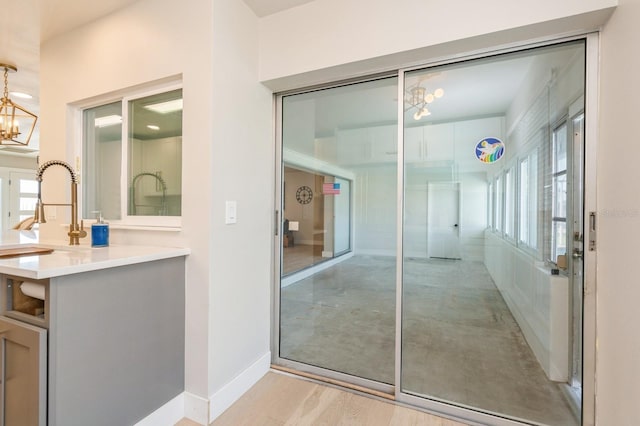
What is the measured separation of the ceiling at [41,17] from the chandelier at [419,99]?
3.10 feet

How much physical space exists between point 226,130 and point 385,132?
1064 mm

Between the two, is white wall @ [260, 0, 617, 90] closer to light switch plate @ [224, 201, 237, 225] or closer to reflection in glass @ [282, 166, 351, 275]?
reflection in glass @ [282, 166, 351, 275]

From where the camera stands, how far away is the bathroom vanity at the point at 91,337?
1.25 m

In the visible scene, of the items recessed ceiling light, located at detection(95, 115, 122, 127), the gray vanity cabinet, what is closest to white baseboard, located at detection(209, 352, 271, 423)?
the gray vanity cabinet

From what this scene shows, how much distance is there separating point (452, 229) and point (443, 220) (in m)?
0.08

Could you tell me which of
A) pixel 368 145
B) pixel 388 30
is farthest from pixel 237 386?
pixel 388 30

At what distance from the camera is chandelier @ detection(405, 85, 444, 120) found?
1.93 m

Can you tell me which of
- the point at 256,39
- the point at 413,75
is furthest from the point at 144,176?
the point at 413,75

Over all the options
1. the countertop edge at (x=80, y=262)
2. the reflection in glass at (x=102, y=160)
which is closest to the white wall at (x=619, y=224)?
the countertop edge at (x=80, y=262)

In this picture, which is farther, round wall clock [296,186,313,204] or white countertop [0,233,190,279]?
round wall clock [296,186,313,204]

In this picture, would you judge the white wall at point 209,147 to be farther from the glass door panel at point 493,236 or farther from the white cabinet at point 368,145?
the glass door panel at point 493,236

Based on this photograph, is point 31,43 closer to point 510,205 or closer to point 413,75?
point 413,75

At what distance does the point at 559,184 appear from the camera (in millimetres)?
1668

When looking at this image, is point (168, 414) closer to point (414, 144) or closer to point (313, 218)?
point (313, 218)
